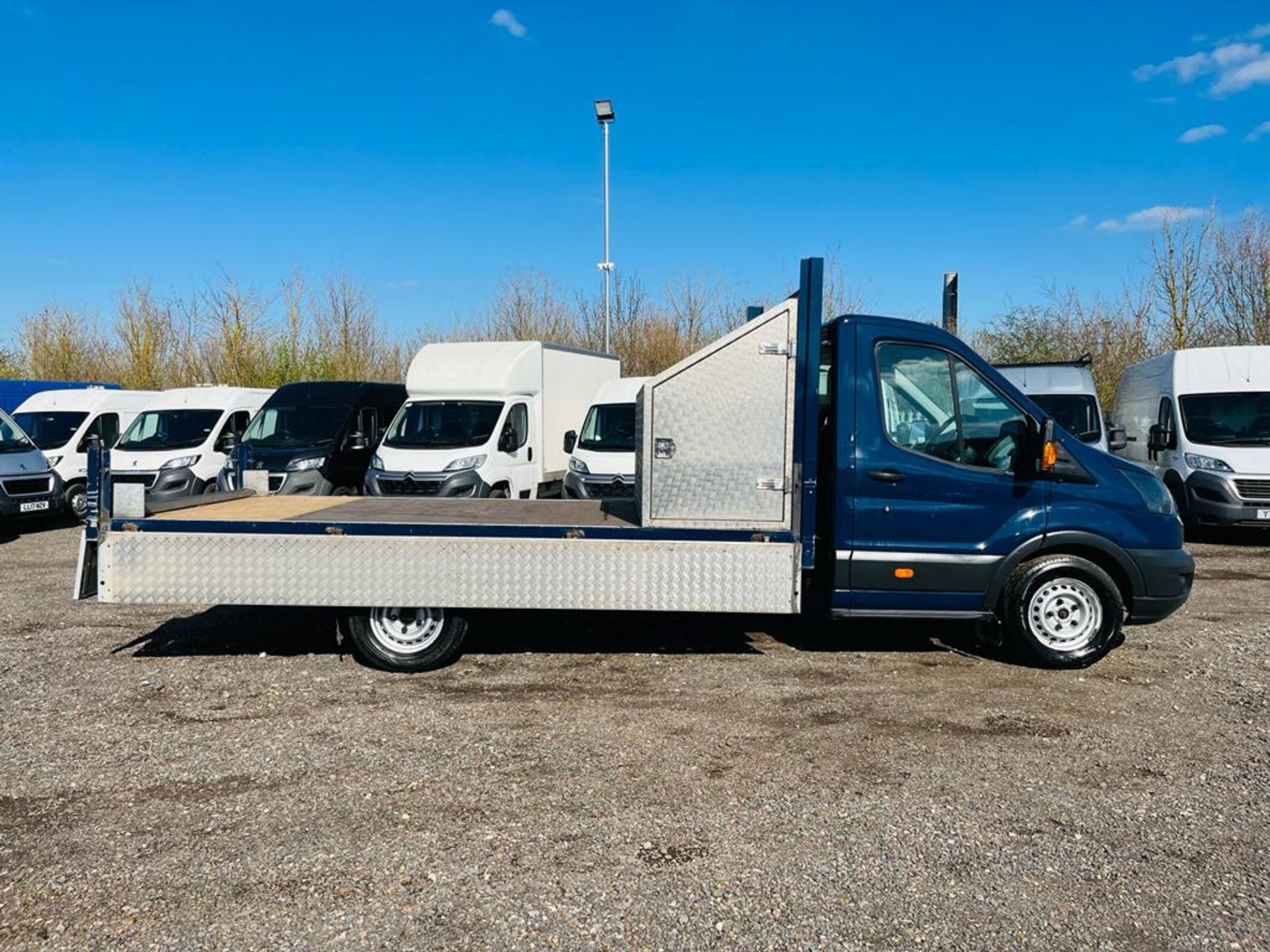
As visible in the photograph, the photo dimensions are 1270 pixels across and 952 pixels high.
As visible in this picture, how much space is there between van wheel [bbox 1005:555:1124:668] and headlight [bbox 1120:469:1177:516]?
1.92 ft

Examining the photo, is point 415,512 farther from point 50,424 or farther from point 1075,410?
point 50,424

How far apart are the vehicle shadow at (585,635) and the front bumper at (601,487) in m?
3.03

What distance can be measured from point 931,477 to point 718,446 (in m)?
1.50

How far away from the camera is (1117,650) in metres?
7.17

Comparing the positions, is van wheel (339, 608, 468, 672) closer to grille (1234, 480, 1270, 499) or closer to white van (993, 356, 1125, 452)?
white van (993, 356, 1125, 452)

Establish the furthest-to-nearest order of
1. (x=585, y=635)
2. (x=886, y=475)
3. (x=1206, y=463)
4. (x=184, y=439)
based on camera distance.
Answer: (x=184, y=439)
(x=1206, y=463)
(x=585, y=635)
(x=886, y=475)

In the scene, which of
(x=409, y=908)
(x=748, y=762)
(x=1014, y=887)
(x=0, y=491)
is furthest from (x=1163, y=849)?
(x=0, y=491)

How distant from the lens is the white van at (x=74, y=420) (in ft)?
53.9

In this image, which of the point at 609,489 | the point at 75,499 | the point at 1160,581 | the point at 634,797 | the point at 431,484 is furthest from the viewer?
the point at 75,499

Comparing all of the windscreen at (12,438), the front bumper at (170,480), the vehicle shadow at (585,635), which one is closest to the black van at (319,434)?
the front bumper at (170,480)

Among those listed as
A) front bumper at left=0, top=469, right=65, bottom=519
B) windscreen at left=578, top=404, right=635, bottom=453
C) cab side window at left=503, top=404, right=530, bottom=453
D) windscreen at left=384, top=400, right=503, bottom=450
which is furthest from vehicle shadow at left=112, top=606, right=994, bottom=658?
front bumper at left=0, top=469, right=65, bottom=519

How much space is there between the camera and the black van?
12914 mm

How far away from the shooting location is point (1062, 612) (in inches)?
255

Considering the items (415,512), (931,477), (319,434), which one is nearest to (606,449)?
(319,434)
